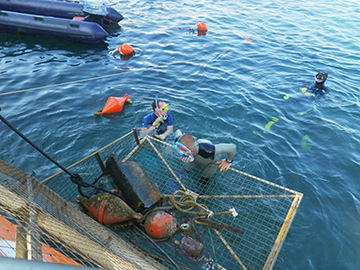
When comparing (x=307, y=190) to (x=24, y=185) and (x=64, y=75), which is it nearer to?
(x=24, y=185)

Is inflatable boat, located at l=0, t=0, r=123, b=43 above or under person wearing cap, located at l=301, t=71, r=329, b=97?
above

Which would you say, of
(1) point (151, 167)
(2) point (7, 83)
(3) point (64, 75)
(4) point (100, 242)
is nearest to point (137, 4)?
(3) point (64, 75)

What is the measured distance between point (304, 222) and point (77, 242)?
4.60 metres

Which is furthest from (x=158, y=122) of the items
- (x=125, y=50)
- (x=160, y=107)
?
(x=125, y=50)

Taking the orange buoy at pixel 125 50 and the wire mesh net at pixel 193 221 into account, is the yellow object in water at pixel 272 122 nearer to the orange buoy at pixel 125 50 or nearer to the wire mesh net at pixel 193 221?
the wire mesh net at pixel 193 221

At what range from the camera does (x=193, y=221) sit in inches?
168

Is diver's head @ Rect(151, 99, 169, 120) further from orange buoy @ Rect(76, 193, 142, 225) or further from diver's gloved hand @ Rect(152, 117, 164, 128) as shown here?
orange buoy @ Rect(76, 193, 142, 225)

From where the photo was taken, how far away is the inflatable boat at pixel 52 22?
1195 centimetres

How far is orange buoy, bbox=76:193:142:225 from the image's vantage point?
3986 mm

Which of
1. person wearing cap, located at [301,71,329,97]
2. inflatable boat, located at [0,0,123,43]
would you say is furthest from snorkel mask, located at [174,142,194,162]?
inflatable boat, located at [0,0,123,43]

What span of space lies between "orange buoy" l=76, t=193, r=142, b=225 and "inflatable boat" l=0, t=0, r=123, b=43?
33.9ft

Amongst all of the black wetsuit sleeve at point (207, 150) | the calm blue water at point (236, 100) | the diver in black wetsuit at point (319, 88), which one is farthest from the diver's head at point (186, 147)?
the diver in black wetsuit at point (319, 88)

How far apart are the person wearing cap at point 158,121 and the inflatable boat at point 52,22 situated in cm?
760

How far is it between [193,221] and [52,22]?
12332 mm
